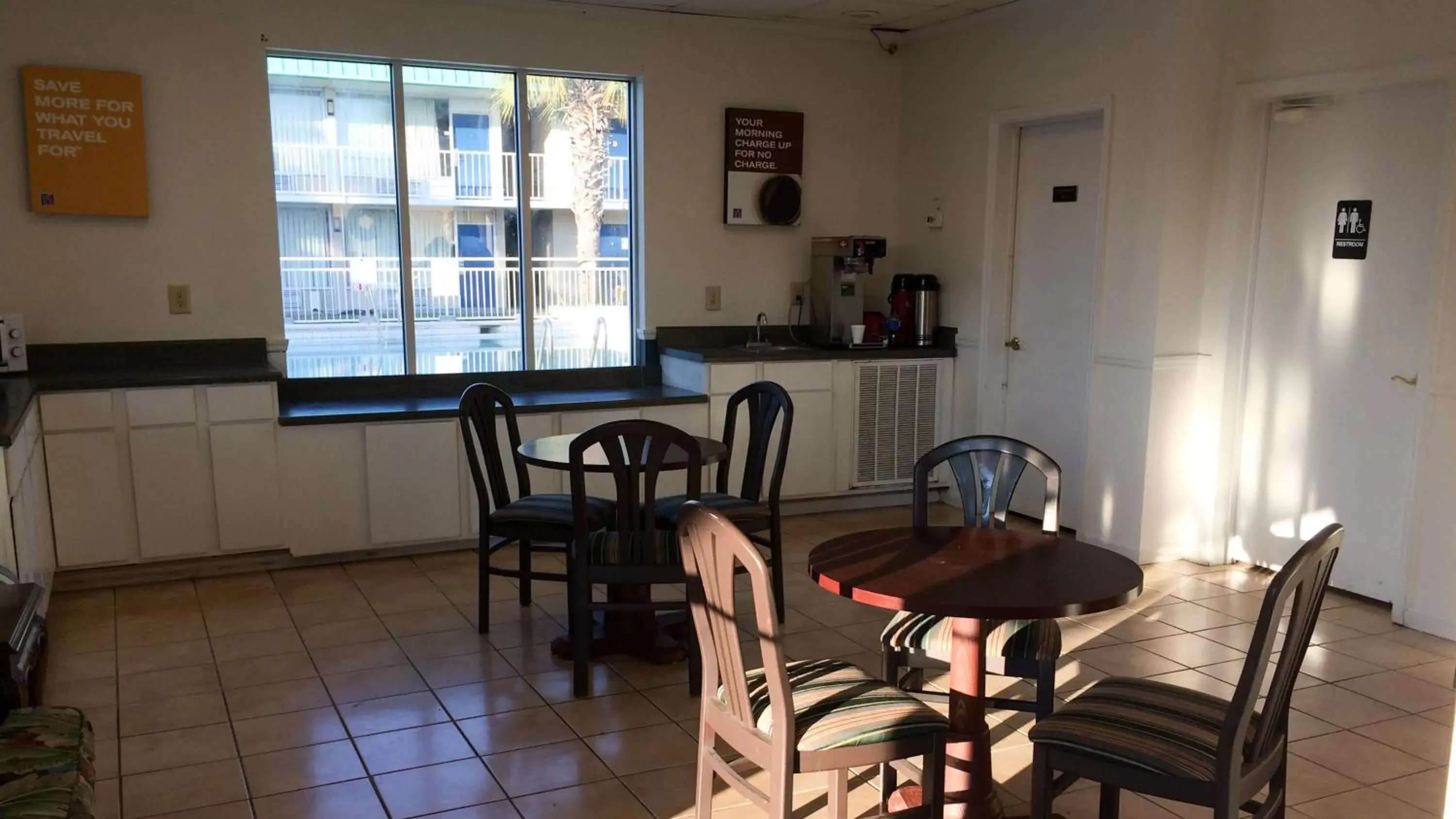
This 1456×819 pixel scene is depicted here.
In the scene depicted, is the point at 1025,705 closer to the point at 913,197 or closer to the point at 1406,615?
the point at 1406,615

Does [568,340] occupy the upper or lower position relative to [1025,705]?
upper

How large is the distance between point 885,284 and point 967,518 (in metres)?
3.42

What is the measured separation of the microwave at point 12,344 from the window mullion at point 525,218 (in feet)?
7.27

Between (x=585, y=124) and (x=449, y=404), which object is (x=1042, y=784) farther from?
(x=585, y=124)

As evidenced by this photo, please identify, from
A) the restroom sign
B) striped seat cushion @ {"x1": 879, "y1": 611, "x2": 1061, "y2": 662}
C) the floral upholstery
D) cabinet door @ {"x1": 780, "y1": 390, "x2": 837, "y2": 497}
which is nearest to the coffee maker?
cabinet door @ {"x1": 780, "y1": 390, "x2": 837, "y2": 497}

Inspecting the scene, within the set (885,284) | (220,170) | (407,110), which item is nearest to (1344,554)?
(885,284)

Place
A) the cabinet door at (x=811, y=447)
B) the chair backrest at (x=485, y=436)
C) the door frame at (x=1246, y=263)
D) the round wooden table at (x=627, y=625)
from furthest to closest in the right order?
the cabinet door at (x=811, y=447), the door frame at (x=1246, y=263), the chair backrest at (x=485, y=436), the round wooden table at (x=627, y=625)

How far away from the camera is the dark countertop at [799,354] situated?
18.4 feet

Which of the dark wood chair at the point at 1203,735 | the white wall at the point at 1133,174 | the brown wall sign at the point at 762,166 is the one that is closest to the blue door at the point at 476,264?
the brown wall sign at the point at 762,166

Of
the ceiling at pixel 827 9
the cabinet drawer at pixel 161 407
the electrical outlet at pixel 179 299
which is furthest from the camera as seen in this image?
the ceiling at pixel 827 9

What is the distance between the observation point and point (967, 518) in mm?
3250

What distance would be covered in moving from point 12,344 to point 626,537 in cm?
295

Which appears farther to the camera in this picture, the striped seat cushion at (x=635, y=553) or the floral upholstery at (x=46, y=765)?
the striped seat cushion at (x=635, y=553)

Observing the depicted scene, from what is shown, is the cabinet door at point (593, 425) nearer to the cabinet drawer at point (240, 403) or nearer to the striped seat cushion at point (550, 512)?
the striped seat cushion at point (550, 512)
